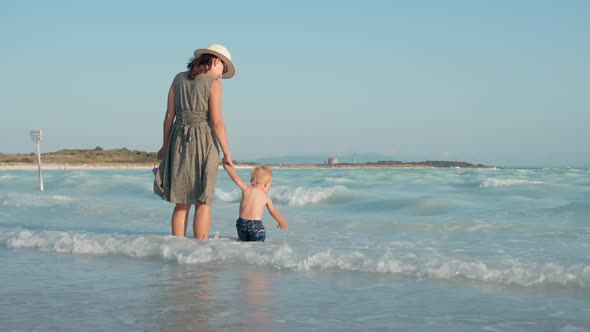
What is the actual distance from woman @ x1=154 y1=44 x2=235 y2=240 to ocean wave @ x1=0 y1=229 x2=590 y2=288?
371 mm

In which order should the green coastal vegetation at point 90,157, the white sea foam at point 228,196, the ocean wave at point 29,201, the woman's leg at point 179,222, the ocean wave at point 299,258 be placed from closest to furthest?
the ocean wave at point 299,258 → the woman's leg at point 179,222 → the ocean wave at point 29,201 → the white sea foam at point 228,196 → the green coastal vegetation at point 90,157

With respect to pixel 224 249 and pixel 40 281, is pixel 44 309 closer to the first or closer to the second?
pixel 40 281

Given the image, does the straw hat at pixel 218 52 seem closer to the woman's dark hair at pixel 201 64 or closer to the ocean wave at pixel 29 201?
the woman's dark hair at pixel 201 64

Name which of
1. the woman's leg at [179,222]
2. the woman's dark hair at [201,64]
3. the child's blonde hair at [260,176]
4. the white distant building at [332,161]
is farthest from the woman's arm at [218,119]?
the white distant building at [332,161]

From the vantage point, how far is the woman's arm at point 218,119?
5.16m

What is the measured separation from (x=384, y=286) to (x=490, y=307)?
0.69 m

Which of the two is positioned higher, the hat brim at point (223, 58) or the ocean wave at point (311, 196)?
the hat brim at point (223, 58)

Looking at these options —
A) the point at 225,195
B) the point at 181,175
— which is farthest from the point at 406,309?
the point at 225,195

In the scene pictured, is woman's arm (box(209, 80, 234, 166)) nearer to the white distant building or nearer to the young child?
the young child

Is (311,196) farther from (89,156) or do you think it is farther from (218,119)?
(89,156)

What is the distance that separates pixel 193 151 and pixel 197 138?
11 cm

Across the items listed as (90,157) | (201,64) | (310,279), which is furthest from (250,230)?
(90,157)

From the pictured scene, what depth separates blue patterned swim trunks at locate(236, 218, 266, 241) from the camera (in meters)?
5.34

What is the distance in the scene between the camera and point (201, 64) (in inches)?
206
